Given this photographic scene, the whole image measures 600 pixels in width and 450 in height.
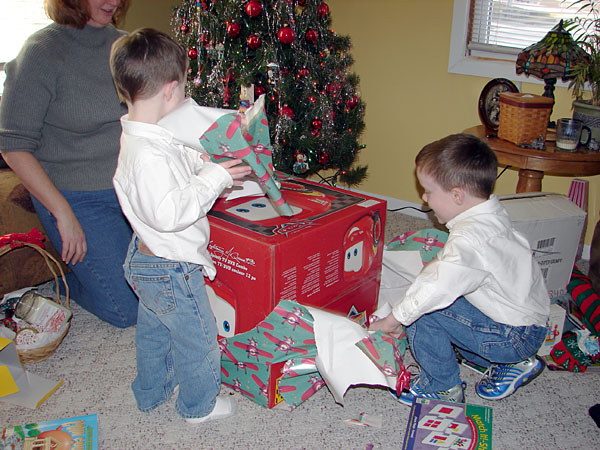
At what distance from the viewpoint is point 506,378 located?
155cm

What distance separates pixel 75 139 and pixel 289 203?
0.75 metres

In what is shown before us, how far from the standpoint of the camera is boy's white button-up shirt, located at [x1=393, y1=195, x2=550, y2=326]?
1300 millimetres

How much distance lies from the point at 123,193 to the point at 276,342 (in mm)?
538

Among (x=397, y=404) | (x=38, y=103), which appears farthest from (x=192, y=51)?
(x=397, y=404)

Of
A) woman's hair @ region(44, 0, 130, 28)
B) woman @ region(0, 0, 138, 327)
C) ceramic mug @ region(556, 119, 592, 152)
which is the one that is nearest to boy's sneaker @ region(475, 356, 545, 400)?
ceramic mug @ region(556, 119, 592, 152)

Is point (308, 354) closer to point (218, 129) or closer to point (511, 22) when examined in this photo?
point (218, 129)

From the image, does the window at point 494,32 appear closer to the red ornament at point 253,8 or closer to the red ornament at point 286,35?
the red ornament at point 286,35

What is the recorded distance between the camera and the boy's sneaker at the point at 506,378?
1.54m

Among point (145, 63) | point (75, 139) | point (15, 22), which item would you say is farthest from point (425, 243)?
point (15, 22)

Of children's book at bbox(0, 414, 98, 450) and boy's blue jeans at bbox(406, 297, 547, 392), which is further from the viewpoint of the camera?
boy's blue jeans at bbox(406, 297, 547, 392)

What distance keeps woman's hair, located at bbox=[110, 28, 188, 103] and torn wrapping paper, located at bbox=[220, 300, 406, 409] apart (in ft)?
2.01

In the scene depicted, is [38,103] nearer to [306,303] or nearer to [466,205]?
[306,303]

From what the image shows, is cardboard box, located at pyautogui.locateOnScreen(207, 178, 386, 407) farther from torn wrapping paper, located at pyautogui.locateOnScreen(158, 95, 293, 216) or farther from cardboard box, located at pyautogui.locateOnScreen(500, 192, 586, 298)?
cardboard box, located at pyautogui.locateOnScreen(500, 192, 586, 298)

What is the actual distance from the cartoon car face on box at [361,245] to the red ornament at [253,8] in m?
1.02
